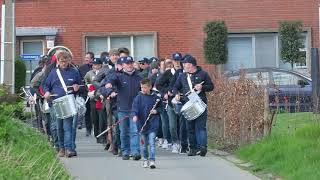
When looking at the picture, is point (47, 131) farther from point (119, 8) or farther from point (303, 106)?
point (119, 8)

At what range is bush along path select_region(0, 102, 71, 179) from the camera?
9695 mm

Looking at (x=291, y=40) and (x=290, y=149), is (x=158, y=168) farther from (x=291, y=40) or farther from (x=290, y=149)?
(x=291, y=40)

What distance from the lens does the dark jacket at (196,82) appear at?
1398cm

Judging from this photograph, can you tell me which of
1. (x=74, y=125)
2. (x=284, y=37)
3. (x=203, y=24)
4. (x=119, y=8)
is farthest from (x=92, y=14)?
(x=74, y=125)

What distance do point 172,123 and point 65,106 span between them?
2441 mm

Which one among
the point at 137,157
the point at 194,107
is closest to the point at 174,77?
the point at 194,107

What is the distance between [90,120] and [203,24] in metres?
15.1

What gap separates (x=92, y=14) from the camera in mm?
32719

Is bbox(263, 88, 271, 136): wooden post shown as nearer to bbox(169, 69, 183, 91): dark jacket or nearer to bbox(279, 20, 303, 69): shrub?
bbox(169, 69, 183, 91): dark jacket

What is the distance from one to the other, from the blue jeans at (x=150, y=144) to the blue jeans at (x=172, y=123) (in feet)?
7.49

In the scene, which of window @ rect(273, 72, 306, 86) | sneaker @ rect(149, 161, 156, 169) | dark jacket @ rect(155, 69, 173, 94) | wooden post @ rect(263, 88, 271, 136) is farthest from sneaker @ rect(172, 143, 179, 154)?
window @ rect(273, 72, 306, 86)

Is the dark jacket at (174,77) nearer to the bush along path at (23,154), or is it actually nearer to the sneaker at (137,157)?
the sneaker at (137,157)

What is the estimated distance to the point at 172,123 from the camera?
15.3 meters

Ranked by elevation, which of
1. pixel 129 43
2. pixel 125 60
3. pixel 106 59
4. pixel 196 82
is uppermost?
pixel 129 43
